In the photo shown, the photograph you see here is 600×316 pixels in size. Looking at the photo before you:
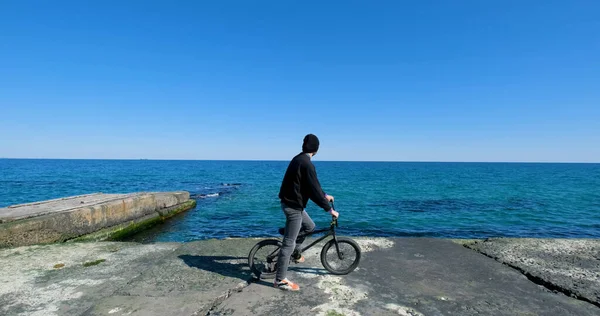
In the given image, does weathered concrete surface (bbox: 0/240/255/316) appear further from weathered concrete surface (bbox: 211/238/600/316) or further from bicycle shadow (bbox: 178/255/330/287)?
weathered concrete surface (bbox: 211/238/600/316)

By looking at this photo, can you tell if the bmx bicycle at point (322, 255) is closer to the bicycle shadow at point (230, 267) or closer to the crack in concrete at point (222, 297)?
the bicycle shadow at point (230, 267)

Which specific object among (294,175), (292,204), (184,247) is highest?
(294,175)

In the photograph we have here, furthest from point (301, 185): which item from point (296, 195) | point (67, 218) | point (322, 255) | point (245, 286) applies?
point (67, 218)

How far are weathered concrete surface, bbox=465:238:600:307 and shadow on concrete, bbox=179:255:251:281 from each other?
5.14m

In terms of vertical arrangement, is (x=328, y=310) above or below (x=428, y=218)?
above

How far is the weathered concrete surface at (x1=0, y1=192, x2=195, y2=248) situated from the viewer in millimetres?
8414

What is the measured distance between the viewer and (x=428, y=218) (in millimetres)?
20125

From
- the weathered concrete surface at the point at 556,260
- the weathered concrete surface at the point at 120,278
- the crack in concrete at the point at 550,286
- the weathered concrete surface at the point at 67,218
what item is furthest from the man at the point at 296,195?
the weathered concrete surface at the point at 67,218

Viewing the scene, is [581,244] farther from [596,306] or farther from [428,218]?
[428,218]

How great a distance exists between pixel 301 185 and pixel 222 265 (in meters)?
2.58

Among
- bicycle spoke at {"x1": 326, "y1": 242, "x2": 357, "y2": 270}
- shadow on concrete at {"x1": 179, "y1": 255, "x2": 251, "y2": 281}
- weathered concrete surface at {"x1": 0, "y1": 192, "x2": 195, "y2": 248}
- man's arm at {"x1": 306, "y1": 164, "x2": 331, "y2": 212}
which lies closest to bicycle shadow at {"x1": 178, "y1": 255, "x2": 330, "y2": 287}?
shadow on concrete at {"x1": 179, "y1": 255, "x2": 251, "y2": 281}

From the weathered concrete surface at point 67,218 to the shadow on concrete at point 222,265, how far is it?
5561 mm

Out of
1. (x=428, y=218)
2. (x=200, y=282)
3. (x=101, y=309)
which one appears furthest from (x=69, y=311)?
(x=428, y=218)

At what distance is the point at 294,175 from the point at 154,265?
3507 mm
